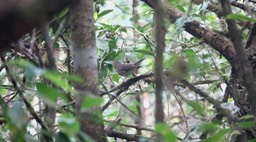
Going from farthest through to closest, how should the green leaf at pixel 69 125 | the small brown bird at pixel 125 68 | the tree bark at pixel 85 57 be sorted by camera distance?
1. the small brown bird at pixel 125 68
2. the tree bark at pixel 85 57
3. the green leaf at pixel 69 125

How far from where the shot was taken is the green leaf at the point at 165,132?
31.4 inches

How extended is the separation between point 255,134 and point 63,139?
2.13 feet

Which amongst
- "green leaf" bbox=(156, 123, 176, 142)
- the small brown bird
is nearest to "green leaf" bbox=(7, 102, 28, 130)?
"green leaf" bbox=(156, 123, 176, 142)

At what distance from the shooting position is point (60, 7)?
0.58m

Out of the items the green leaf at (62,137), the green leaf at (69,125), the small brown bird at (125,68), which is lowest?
the green leaf at (62,137)

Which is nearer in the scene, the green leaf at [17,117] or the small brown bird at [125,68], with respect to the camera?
the green leaf at [17,117]

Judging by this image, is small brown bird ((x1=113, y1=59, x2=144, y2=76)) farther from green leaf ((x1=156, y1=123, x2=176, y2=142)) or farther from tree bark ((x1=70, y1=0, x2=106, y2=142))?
green leaf ((x1=156, y1=123, x2=176, y2=142))

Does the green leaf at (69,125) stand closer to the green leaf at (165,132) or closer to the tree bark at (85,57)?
the green leaf at (165,132)

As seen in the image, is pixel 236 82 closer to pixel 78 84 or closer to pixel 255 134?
pixel 255 134

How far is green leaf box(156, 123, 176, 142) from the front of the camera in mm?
797

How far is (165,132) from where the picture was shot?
82 cm

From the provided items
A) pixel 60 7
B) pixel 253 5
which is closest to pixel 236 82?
pixel 253 5

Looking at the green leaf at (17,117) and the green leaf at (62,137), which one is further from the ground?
the green leaf at (17,117)

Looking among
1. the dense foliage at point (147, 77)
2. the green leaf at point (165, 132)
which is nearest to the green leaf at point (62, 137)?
the dense foliage at point (147, 77)
